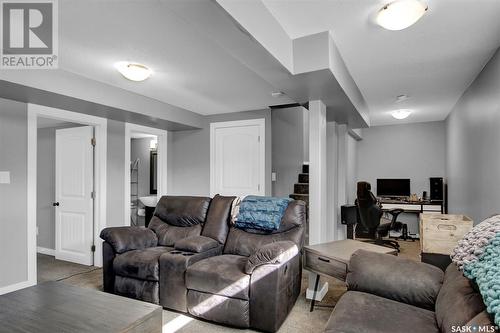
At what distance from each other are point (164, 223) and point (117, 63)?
184cm

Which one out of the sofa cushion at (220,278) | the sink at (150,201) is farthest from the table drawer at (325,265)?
the sink at (150,201)

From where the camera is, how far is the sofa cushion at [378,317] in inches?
53.5

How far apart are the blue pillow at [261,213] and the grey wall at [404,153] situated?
15.0 ft

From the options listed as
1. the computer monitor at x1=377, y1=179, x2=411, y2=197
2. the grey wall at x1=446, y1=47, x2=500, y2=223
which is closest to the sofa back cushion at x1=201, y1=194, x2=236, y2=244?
the grey wall at x1=446, y1=47, x2=500, y2=223

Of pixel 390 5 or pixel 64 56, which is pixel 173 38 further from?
pixel 390 5

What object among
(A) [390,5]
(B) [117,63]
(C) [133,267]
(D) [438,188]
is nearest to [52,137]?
(B) [117,63]

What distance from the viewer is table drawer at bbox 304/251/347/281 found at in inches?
87.3

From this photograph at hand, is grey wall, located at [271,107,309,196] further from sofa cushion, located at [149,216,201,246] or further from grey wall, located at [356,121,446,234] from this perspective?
sofa cushion, located at [149,216,201,246]

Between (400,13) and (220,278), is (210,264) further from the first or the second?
(400,13)

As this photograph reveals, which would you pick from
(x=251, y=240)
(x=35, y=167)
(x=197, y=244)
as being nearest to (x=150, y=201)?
(x=35, y=167)

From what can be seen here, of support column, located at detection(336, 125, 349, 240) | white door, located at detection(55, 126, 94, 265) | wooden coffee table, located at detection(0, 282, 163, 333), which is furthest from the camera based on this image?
support column, located at detection(336, 125, 349, 240)

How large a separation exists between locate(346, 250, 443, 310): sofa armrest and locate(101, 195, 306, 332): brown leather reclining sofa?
62cm

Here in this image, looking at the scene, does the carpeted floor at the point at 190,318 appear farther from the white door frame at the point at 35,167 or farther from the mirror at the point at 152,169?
the mirror at the point at 152,169

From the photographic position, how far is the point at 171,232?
329cm
